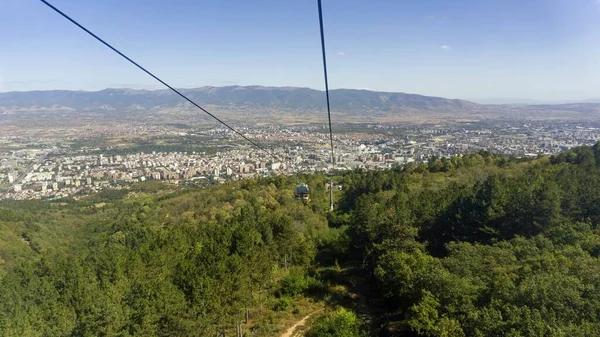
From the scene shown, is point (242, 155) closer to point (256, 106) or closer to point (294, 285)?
point (294, 285)

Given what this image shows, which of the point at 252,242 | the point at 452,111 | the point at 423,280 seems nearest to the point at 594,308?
the point at 423,280

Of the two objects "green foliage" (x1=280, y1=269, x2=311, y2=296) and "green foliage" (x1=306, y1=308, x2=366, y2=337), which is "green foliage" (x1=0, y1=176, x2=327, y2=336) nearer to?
"green foliage" (x1=280, y1=269, x2=311, y2=296)

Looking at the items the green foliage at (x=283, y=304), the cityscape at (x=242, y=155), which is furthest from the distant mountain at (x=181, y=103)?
the green foliage at (x=283, y=304)

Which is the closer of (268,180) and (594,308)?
(594,308)

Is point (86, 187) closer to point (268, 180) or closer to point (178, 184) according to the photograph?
point (178, 184)

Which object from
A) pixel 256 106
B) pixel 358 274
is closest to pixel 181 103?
pixel 256 106

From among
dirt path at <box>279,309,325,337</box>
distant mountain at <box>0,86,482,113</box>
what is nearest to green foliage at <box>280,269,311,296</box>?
dirt path at <box>279,309,325,337</box>
